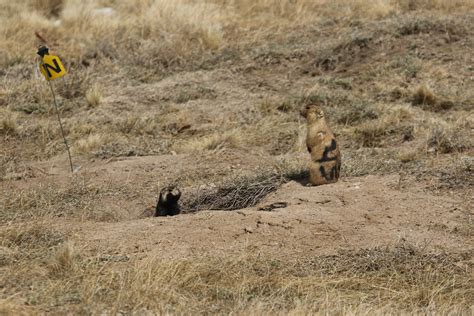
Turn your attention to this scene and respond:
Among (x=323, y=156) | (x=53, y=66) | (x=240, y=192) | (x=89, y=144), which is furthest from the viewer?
(x=89, y=144)

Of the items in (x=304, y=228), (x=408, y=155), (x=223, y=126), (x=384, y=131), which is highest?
(x=304, y=228)

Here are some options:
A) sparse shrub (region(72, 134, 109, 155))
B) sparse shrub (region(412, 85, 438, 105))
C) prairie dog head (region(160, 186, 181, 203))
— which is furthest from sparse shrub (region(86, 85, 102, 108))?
sparse shrub (region(412, 85, 438, 105))

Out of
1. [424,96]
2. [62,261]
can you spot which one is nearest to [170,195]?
[62,261]

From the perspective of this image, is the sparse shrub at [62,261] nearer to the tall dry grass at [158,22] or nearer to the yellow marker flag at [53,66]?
the yellow marker flag at [53,66]

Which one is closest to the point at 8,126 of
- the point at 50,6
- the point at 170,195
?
the point at 170,195

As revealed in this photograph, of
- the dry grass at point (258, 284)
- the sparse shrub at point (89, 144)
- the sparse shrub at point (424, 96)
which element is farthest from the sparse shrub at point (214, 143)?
the dry grass at point (258, 284)

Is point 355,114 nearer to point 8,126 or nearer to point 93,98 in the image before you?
point 93,98

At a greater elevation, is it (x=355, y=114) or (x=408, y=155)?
(x=408, y=155)

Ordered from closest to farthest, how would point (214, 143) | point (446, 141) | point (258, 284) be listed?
1. point (258, 284)
2. point (446, 141)
3. point (214, 143)

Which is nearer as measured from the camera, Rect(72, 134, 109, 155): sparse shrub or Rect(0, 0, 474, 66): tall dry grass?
Rect(72, 134, 109, 155): sparse shrub

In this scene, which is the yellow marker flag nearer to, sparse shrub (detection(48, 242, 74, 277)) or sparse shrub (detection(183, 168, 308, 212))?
sparse shrub (detection(183, 168, 308, 212))

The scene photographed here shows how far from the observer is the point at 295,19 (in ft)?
46.4

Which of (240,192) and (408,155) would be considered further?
(408,155)

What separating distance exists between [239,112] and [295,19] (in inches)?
165
